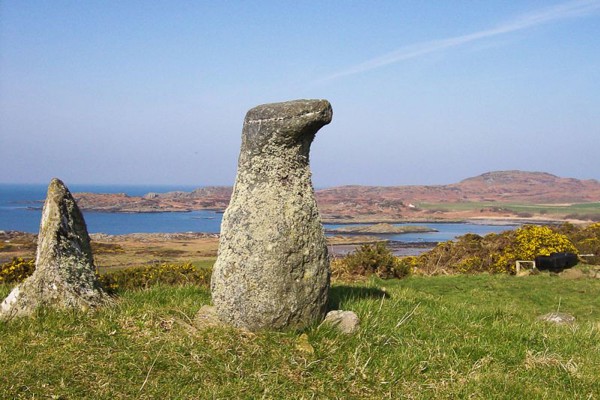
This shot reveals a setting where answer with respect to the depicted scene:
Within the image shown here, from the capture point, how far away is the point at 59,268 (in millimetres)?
8430

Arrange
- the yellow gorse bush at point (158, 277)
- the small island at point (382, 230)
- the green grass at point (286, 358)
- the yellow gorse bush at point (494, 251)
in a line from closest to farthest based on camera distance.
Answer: the green grass at point (286, 358) → the yellow gorse bush at point (158, 277) → the yellow gorse bush at point (494, 251) → the small island at point (382, 230)

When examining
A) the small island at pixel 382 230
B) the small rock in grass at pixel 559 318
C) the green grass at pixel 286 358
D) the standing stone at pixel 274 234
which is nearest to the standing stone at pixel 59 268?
the green grass at pixel 286 358

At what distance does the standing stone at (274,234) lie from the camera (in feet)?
24.6

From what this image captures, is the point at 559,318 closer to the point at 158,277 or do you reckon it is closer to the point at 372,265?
the point at 372,265

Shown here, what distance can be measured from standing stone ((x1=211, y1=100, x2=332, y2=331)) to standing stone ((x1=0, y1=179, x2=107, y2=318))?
2.28 meters

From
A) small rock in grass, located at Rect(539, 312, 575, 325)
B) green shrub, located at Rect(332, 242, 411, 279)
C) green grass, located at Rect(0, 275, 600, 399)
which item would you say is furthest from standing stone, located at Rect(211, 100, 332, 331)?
green shrub, located at Rect(332, 242, 411, 279)

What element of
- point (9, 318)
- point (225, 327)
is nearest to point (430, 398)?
point (225, 327)

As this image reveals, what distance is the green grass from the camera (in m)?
6.03

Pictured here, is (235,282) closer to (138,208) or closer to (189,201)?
(138,208)

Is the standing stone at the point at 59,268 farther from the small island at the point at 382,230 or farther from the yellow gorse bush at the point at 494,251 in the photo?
the small island at the point at 382,230

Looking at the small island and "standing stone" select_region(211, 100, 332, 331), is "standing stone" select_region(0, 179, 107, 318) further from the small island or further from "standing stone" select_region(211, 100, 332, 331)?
the small island

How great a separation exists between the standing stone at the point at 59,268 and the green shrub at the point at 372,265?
11995mm

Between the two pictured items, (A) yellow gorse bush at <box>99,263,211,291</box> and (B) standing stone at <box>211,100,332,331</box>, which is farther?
(A) yellow gorse bush at <box>99,263,211,291</box>

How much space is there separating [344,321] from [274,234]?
1.63m
